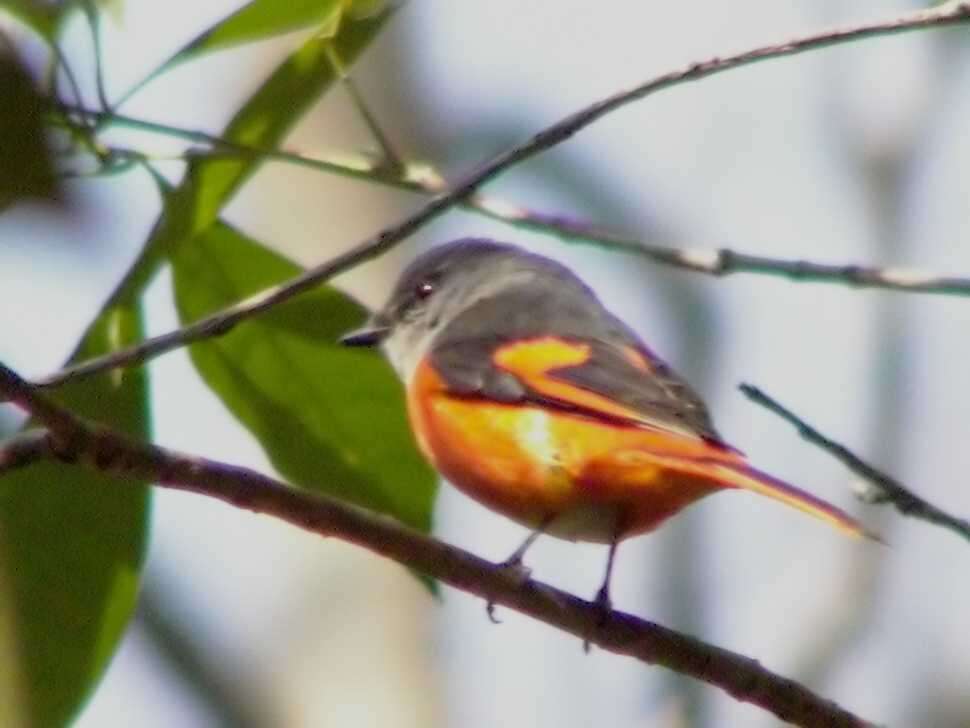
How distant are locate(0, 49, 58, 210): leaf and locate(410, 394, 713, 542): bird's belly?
6.27 ft

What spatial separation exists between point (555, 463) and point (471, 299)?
100 cm

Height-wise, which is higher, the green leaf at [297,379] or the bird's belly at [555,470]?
the green leaf at [297,379]

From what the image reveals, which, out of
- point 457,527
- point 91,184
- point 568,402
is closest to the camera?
point 91,184

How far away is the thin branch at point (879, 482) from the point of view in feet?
5.74

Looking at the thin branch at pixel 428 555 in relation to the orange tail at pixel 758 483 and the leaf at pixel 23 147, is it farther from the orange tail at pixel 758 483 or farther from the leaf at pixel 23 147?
the leaf at pixel 23 147

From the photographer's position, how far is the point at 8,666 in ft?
5.72

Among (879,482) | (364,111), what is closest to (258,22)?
(364,111)

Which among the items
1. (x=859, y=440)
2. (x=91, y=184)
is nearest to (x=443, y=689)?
(x=859, y=440)

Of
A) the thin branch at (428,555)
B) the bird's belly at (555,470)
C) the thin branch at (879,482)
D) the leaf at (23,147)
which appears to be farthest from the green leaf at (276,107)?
the leaf at (23,147)

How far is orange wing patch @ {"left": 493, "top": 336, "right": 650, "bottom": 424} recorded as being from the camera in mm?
2576

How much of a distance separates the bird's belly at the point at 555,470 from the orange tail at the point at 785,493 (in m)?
0.17

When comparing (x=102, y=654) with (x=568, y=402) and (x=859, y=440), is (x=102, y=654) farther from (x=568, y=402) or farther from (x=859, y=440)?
(x=859, y=440)

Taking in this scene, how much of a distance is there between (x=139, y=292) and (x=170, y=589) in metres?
4.31

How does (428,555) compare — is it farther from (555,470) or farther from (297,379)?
(555,470)
